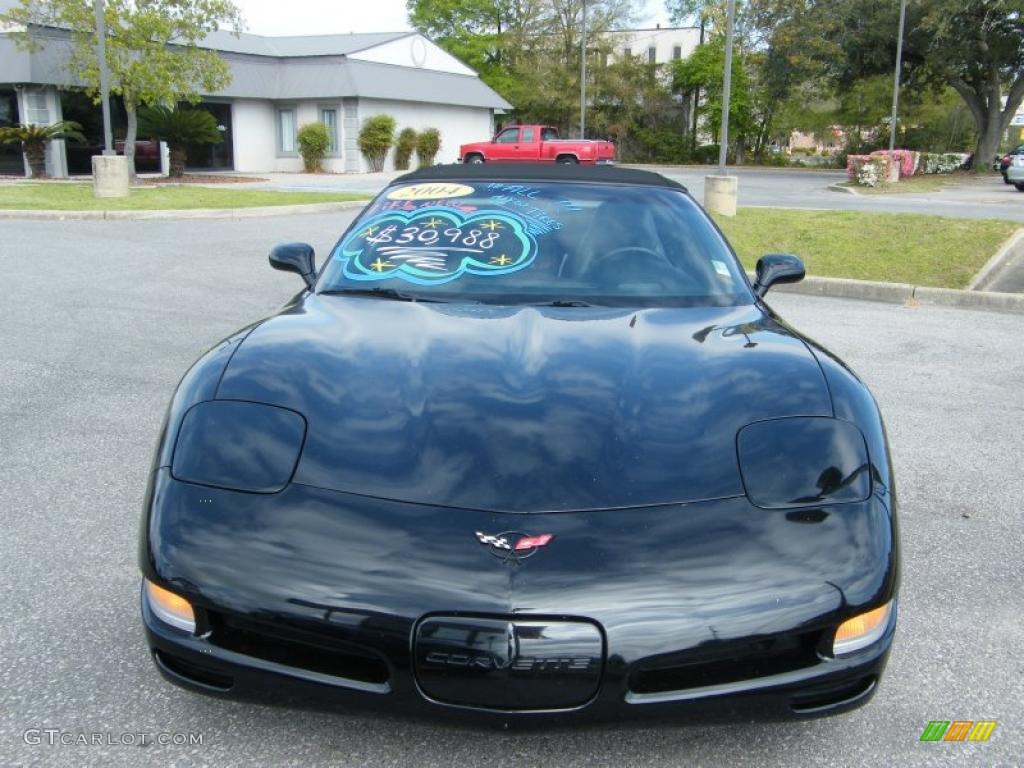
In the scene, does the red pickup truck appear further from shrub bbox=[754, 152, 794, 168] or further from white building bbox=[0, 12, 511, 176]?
shrub bbox=[754, 152, 794, 168]

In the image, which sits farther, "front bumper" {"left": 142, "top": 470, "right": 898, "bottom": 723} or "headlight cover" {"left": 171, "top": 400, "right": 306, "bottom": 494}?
"headlight cover" {"left": 171, "top": 400, "right": 306, "bottom": 494}

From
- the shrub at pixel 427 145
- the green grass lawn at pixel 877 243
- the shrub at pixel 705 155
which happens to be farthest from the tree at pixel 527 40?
the green grass lawn at pixel 877 243

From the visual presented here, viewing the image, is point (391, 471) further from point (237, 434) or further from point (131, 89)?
point (131, 89)

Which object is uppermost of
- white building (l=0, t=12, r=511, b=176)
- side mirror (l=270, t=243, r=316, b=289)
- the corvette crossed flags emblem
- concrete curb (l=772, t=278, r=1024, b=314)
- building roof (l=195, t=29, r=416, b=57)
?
building roof (l=195, t=29, r=416, b=57)

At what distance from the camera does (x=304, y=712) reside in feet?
7.32

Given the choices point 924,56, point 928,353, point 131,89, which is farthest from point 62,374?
point 924,56

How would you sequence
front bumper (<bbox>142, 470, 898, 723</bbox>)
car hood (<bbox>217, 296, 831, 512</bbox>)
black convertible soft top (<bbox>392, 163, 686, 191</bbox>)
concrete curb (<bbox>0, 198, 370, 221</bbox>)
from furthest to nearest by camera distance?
concrete curb (<bbox>0, 198, 370, 221</bbox>)
black convertible soft top (<bbox>392, 163, 686, 191</bbox>)
car hood (<bbox>217, 296, 831, 512</bbox>)
front bumper (<bbox>142, 470, 898, 723</bbox>)

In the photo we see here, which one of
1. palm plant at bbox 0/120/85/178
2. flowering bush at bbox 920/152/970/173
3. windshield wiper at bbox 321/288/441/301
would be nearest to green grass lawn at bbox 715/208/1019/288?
windshield wiper at bbox 321/288/441/301

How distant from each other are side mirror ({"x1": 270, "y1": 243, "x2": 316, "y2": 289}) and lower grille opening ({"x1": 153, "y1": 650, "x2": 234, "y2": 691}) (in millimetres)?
1854

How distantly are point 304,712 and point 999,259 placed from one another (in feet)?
34.1

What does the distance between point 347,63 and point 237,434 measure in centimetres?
3202

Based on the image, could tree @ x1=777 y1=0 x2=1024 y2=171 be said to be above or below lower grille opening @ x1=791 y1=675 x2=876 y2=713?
above

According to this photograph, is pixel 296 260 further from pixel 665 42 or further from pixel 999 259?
pixel 665 42

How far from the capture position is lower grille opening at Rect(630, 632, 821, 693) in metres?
1.88
